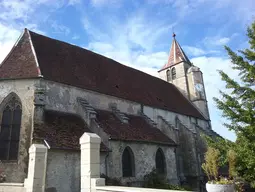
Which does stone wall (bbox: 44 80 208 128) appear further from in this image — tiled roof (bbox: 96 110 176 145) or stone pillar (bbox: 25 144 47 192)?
stone pillar (bbox: 25 144 47 192)

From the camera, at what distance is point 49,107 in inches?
504

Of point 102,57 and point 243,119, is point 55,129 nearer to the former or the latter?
point 243,119

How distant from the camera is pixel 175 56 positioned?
28.8m

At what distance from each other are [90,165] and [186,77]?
879 inches

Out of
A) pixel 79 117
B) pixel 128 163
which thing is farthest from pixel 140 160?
pixel 79 117

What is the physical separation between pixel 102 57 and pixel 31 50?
6491 millimetres

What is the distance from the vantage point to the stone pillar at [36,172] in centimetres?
827

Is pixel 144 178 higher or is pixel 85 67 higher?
pixel 85 67

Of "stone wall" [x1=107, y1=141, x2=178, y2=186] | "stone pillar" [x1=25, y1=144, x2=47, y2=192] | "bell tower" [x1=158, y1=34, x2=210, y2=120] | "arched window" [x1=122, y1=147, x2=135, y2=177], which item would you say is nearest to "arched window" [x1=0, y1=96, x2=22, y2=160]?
"stone pillar" [x1=25, y1=144, x2=47, y2=192]

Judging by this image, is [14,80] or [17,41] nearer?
[14,80]

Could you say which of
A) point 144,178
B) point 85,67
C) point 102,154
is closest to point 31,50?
point 85,67

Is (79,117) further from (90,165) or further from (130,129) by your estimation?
(90,165)

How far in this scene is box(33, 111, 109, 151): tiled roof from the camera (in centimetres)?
1082

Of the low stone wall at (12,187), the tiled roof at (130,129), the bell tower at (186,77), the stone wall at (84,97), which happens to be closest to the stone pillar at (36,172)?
the low stone wall at (12,187)
